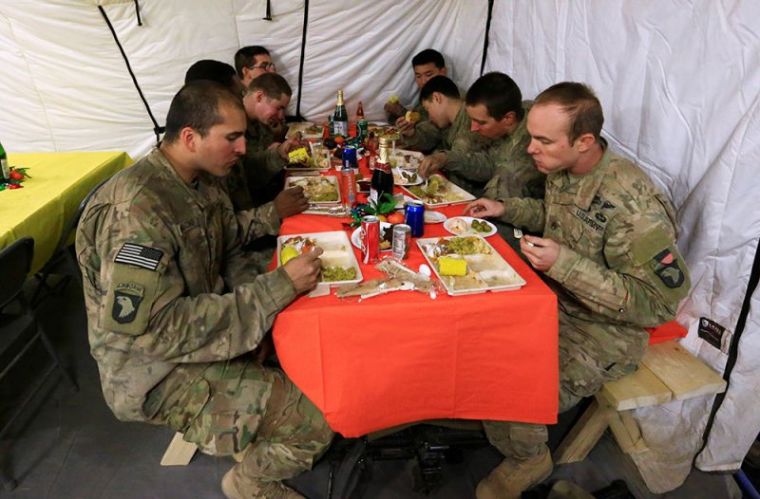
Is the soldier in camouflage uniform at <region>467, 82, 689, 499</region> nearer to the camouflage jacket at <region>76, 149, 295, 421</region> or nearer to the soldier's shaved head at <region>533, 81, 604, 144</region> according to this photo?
the soldier's shaved head at <region>533, 81, 604, 144</region>

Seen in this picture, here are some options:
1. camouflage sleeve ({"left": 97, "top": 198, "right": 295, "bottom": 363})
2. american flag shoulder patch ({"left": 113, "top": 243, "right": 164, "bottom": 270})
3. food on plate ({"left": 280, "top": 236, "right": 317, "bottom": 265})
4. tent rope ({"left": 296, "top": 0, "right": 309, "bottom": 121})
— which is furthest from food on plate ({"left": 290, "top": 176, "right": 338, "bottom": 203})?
tent rope ({"left": 296, "top": 0, "right": 309, "bottom": 121})

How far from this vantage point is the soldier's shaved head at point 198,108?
153 cm

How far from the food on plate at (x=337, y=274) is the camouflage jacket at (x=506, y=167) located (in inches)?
50.8

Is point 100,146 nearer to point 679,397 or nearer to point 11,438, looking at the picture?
point 11,438

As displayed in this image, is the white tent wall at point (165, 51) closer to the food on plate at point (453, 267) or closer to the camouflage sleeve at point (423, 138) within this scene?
the camouflage sleeve at point (423, 138)

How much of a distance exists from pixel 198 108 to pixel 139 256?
0.56 metres

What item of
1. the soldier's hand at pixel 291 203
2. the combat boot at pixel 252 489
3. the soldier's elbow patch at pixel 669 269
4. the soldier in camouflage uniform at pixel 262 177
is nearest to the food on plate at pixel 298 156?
the soldier in camouflage uniform at pixel 262 177

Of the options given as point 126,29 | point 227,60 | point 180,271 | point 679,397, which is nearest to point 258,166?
point 180,271

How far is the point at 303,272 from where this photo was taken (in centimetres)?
143

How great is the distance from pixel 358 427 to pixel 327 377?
0.71 feet

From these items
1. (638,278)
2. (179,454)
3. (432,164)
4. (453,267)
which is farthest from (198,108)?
(638,278)

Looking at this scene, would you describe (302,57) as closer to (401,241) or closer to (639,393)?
(401,241)

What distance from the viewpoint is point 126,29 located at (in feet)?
12.1

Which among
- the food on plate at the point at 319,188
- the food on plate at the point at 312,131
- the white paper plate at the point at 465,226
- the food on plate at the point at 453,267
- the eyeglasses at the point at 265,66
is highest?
the eyeglasses at the point at 265,66
